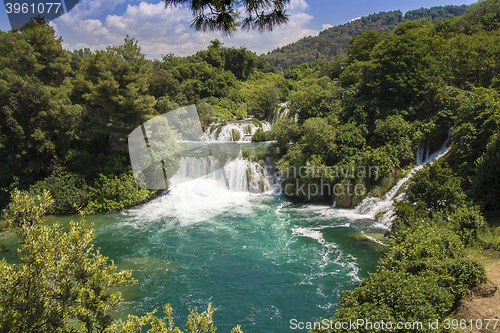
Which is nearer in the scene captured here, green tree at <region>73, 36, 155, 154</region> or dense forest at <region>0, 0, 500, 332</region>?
dense forest at <region>0, 0, 500, 332</region>

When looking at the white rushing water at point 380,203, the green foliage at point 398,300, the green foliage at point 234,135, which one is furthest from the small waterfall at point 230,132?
the green foliage at point 398,300

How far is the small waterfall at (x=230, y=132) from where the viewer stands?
25.1 metres

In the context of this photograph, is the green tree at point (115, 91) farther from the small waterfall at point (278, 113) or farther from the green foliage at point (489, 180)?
the green foliage at point (489, 180)

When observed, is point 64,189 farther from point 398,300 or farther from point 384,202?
point 384,202

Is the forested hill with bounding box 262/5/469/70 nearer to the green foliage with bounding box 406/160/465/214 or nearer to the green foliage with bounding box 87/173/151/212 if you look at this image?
the green foliage with bounding box 87/173/151/212

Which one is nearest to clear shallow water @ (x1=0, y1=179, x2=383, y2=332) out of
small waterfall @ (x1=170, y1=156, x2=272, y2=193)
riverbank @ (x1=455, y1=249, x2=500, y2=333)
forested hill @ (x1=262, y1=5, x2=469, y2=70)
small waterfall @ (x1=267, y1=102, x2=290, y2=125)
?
small waterfall @ (x1=170, y1=156, x2=272, y2=193)

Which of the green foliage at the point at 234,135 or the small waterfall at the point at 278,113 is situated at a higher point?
the small waterfall at the point at 278,113

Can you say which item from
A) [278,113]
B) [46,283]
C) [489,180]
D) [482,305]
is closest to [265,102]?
[278,113]

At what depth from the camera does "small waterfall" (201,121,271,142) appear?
25094 millimetres

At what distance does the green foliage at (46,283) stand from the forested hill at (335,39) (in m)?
131

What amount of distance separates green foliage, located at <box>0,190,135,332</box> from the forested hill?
131 metres

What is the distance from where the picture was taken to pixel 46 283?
145 inches

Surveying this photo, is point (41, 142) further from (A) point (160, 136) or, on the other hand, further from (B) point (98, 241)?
(B) point (98, 241)

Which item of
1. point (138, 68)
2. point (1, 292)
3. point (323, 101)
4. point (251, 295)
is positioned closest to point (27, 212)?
point (1, 292)
